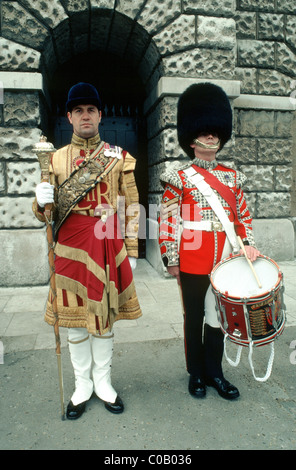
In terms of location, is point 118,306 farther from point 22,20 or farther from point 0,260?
point 22,20

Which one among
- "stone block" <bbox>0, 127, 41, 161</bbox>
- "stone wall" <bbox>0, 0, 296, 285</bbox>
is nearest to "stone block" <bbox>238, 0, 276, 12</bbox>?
"stone wall" <bbox>0, 0, 296, 285</bbox>

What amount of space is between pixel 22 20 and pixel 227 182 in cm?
387

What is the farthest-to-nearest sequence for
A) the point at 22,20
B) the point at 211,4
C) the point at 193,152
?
the point at 211,4 < the point at 22,20 < the point at 193,152

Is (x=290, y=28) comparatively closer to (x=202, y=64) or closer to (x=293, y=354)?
(x=202, y=64)

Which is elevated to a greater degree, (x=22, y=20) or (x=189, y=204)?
(x=22, y=20)

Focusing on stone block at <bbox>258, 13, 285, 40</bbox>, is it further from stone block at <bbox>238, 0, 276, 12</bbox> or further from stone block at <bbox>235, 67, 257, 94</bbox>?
stone block at <bbox>235, 67, 257, 94</bbox>

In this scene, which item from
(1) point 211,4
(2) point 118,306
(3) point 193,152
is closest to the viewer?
(2) point 118,306

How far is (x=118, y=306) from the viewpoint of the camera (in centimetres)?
246

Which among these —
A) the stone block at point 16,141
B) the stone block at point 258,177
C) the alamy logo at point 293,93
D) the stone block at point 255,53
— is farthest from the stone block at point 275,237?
the stone block at point 16,141

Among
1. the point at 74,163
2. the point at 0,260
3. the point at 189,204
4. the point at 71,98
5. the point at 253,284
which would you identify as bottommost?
the point at 0,260

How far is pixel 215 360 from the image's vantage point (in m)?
2.62

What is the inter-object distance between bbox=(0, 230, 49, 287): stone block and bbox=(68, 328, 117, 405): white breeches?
2.77 meters

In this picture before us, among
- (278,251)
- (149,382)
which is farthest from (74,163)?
(278,251)

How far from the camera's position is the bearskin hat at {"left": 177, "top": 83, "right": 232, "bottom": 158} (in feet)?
8.03
